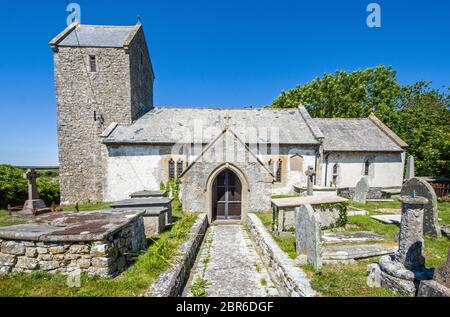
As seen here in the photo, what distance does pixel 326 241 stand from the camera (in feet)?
27.0

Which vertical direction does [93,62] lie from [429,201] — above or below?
above

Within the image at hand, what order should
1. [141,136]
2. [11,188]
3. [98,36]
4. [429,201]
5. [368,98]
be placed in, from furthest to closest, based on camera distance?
[368,98], [98,36], [141,136], [11,188], [429,201]

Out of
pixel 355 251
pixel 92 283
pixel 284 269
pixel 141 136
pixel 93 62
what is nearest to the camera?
pixel 92 283

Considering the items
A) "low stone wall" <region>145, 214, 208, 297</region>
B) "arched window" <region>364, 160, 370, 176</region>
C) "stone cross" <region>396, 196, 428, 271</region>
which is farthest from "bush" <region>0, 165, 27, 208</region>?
"arched window" <region>364, 160, 370, 176</region>

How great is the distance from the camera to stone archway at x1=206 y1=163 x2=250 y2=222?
1248cm

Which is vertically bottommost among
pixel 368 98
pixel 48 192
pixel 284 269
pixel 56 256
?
pixel 48 192

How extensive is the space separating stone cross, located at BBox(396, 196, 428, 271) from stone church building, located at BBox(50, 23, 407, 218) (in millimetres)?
12610

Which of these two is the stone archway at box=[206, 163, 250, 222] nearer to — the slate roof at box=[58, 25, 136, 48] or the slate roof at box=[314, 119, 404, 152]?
the slate roof at box=[314, 119, 404, 152]

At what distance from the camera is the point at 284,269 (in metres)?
5.91

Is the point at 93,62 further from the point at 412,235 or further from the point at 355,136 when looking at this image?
the point at 355,136

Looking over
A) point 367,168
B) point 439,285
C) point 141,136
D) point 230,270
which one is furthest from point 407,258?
point 367,168

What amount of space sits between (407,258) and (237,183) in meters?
9.07

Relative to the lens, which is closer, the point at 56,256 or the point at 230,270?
→ the point at 56,256

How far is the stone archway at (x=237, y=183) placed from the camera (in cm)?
1248
